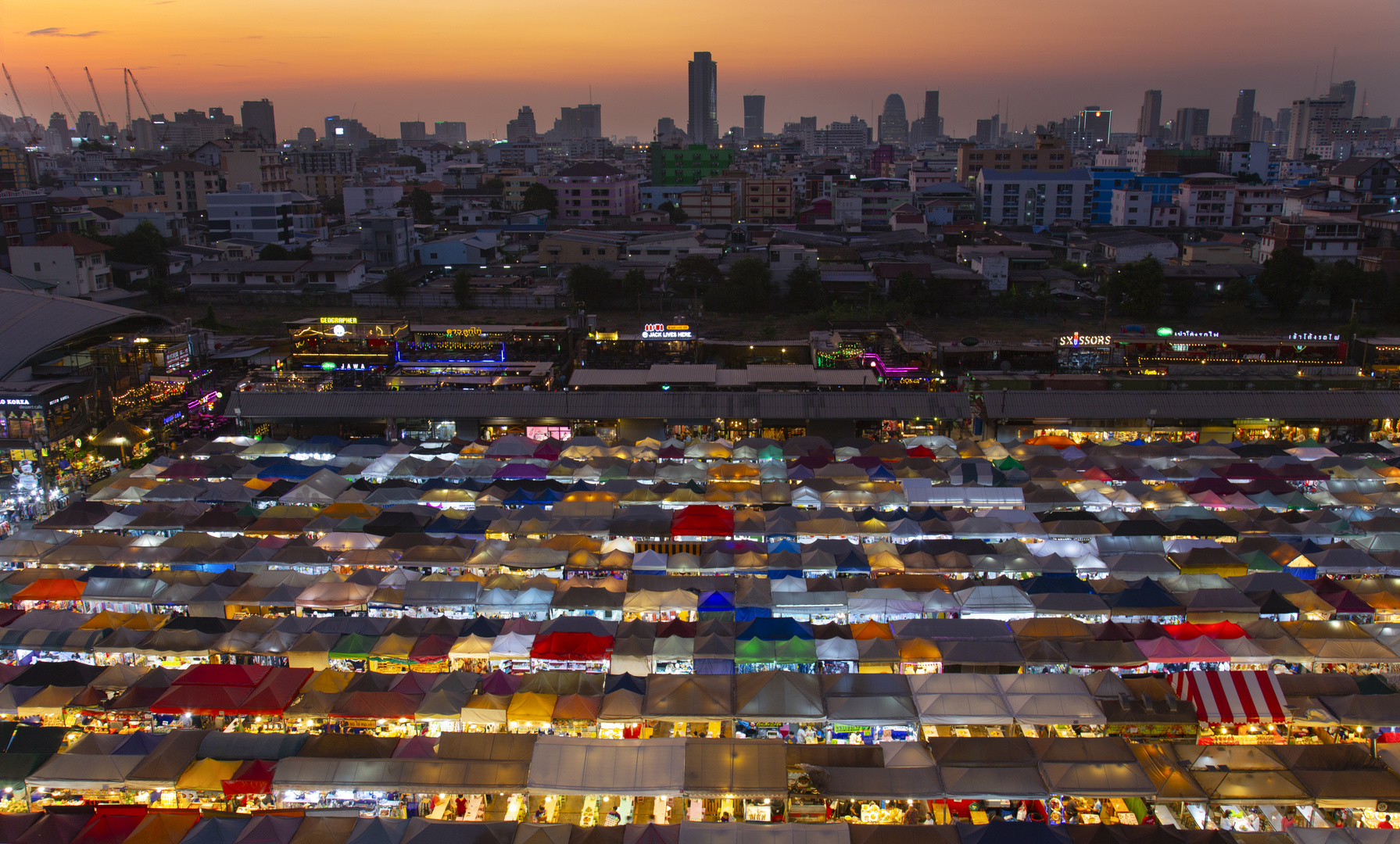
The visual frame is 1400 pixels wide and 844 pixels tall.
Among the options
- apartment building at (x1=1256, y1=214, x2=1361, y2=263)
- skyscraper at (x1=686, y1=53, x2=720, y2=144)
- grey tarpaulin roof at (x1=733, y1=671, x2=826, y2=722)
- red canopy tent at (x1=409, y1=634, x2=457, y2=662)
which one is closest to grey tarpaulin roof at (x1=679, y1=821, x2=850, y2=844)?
grey tarpaulin roof at (x1=733, y1=671, x2=826, y2=722)

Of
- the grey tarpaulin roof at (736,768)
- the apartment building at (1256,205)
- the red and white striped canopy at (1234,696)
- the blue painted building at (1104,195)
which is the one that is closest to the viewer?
the grey tarpaulin roof at (736,768)

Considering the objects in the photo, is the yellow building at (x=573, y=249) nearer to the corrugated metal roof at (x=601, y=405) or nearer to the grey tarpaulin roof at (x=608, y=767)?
the corrugated metal roof at (x=601, y=405)

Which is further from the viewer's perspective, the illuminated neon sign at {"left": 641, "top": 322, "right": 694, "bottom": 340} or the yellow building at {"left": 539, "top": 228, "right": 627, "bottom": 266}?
the yellow building at {"left": 539, "top": 228, "right": 627, "bottom": 266}

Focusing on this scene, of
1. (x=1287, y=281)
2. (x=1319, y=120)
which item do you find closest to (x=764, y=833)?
(x=1287, y=281)

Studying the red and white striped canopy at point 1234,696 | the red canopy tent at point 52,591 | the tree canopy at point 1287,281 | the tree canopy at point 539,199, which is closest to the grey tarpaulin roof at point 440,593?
the red canopy tent at point 52,591

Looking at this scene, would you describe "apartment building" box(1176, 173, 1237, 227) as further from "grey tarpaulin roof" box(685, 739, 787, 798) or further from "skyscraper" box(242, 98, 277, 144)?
"skyscraper" box(242, 98, 277, 144)

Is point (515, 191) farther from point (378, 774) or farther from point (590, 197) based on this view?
point (378, 774)

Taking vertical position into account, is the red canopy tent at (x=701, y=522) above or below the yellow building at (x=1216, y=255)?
below
